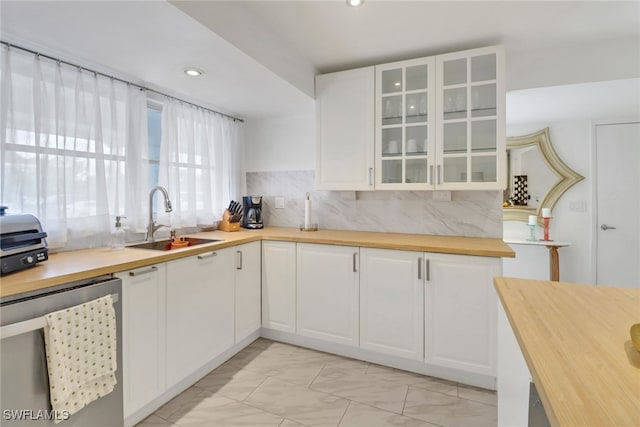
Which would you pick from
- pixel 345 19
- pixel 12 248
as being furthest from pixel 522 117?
pixel 12 248

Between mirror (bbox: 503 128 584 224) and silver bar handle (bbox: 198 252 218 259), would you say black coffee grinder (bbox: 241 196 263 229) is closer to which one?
silver bar handle (bbox: 198 252 218 259)

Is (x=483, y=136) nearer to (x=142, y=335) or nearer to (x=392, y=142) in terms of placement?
(x=392, y=142)

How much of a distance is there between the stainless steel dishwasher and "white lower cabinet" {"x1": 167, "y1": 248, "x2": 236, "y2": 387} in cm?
49

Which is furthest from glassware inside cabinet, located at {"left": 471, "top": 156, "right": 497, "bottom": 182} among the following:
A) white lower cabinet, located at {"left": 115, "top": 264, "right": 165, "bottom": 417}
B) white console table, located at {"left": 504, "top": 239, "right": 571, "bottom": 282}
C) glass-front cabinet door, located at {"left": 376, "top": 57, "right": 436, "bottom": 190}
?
white lower cabinet, located at {"left": 115, "top": 264, "right": 165, "bottom": 417}

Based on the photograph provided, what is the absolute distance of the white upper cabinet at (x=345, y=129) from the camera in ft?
8.25

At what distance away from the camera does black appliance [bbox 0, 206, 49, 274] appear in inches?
50.4

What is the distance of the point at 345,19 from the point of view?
191 centimetres

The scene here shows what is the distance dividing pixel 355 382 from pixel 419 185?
57.9 inches

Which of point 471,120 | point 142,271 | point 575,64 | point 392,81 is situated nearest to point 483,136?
point 471,120

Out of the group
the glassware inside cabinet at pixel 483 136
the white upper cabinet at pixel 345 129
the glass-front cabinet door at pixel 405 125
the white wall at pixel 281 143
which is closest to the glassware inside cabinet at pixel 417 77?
the glass-front cabinet door at pixel 405 125

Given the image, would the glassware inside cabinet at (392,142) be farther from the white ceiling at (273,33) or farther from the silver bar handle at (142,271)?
the silver bar handle at (142,271)

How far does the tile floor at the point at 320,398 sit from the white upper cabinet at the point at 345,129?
4.62ft

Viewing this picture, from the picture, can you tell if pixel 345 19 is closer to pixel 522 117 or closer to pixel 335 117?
pixel 335 117

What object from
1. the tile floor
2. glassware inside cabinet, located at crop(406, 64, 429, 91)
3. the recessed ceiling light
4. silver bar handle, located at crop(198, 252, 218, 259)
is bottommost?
the tile floor
